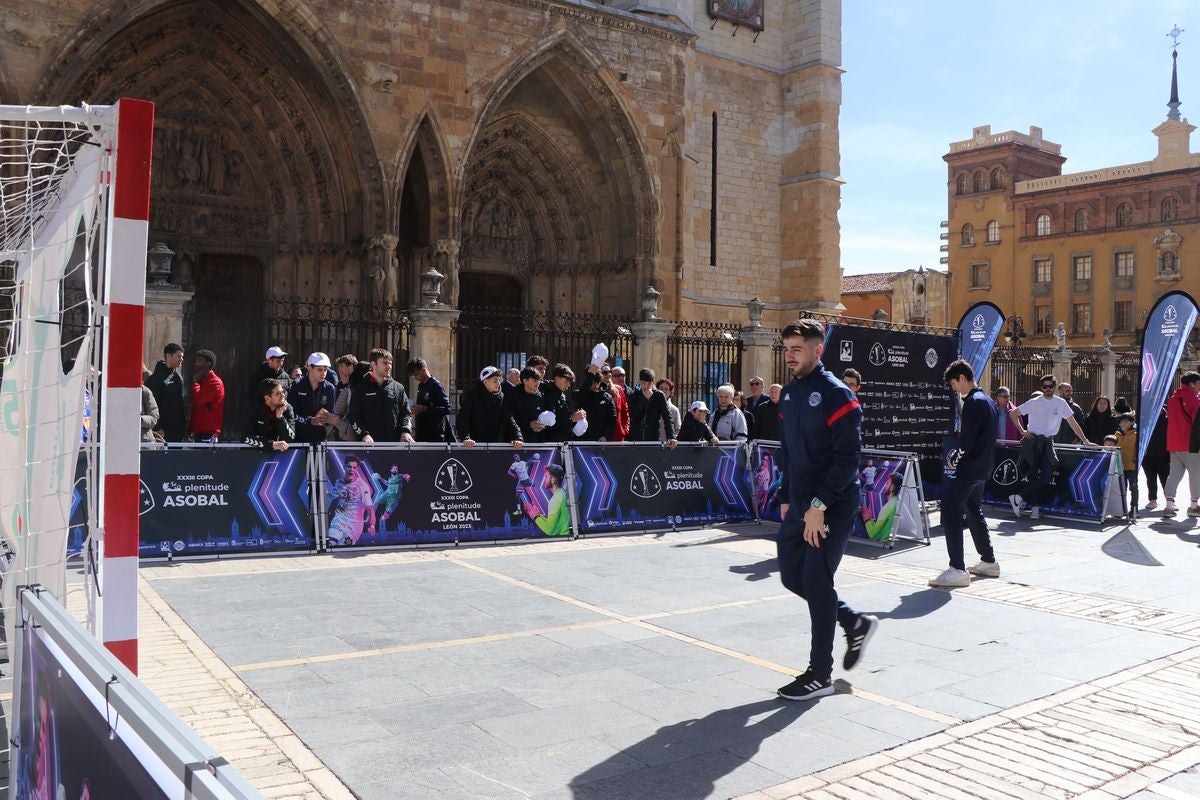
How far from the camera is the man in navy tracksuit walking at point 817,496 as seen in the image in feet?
17.5

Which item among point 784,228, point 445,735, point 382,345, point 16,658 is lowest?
point 445,735

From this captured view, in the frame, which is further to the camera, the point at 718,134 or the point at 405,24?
the point at 718,134

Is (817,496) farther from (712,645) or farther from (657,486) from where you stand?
(657,486)

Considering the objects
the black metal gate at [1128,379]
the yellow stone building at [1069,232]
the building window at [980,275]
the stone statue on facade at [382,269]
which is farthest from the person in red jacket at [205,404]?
the building window at [980,275]

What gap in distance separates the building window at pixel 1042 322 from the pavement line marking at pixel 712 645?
5672cm

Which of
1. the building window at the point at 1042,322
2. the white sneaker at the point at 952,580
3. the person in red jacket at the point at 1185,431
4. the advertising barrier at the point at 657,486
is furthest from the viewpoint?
the building window at the point at 1042,322

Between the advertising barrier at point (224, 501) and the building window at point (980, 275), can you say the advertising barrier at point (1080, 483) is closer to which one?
the advertising barrier at point (224, 501)

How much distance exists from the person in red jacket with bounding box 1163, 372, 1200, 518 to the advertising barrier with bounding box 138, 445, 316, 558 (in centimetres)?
1108

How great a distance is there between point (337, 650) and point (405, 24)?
14.9 metres

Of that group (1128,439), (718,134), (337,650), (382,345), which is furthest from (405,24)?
(337,650)

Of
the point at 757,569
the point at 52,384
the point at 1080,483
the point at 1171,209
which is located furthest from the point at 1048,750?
the point at 1171,209

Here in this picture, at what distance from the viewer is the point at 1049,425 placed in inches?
519

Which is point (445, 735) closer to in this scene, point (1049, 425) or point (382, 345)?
point (1049, 425)

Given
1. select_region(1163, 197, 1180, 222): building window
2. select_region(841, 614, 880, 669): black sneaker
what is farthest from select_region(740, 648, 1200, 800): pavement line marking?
select_region(1163, 197, 1180, 222): building window
